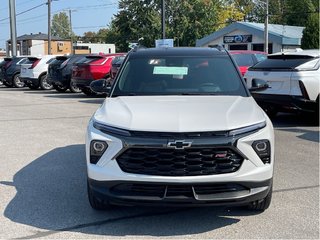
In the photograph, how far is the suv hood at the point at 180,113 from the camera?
13.7 ft

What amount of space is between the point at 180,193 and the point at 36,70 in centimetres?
1897

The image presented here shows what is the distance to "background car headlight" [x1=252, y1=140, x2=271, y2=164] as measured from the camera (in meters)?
4.20

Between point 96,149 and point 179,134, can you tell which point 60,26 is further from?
point 179,134

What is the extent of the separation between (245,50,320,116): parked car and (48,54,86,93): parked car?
10.1 metres

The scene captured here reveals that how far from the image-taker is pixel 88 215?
473 centimetres

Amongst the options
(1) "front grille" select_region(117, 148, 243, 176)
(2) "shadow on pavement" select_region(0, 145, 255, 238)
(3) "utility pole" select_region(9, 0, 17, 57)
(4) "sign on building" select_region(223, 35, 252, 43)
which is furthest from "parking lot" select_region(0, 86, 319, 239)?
(4) "sign on building" select_region(223, 35, 252, 43)

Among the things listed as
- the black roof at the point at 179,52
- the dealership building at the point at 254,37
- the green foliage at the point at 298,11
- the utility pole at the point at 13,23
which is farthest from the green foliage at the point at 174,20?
the black roof at the point at 179,52

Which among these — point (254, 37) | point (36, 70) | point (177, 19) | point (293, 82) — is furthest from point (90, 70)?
point (177, 19)

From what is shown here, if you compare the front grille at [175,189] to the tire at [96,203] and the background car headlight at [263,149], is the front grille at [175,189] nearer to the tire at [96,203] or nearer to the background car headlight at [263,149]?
the background car headlight at [263,149]

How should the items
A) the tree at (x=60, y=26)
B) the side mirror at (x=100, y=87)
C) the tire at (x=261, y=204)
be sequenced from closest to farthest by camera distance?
the tire at (x=261, y=204)
the side mirror at (x=100, y=87)
the tree at (x=60, y=26)

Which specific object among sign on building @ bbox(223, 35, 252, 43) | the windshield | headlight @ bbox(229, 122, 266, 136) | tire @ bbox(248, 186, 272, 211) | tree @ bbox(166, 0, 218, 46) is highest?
tree @ bbox(166, 0, 218, 46)

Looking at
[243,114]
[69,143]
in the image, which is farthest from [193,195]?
[69,143]

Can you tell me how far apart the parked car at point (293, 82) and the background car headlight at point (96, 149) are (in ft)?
20.1

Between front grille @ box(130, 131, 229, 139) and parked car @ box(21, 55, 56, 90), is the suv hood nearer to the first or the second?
front grille @ box(130, 131, 229, 139)
